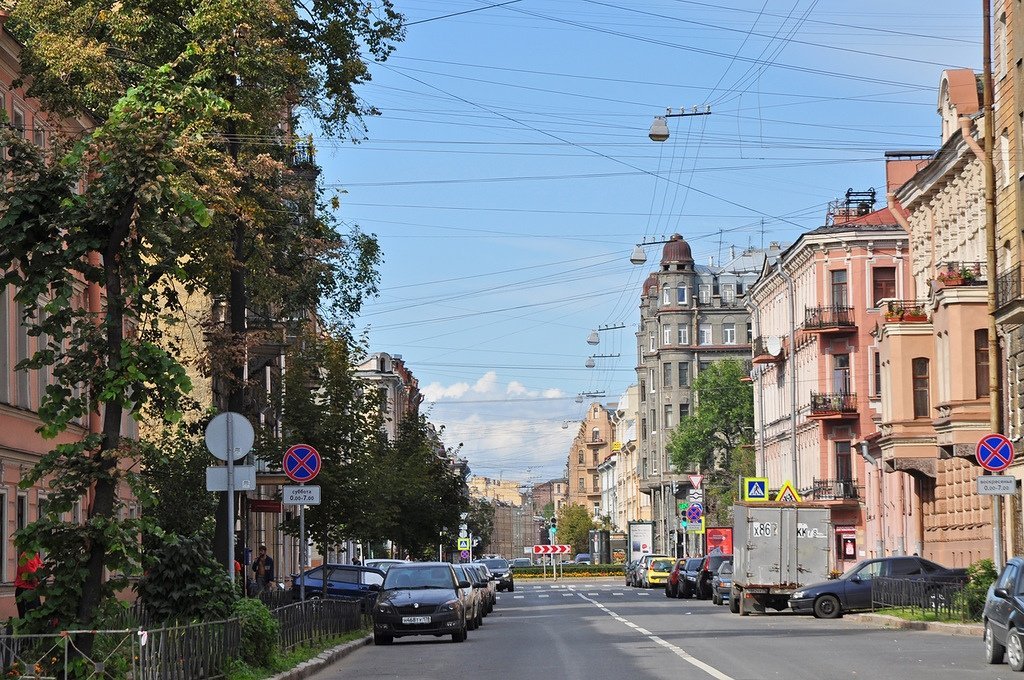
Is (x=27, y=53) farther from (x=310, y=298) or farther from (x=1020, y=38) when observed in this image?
(x=1020, y=38)

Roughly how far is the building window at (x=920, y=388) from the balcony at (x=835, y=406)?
21.4m

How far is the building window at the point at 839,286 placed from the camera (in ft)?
246

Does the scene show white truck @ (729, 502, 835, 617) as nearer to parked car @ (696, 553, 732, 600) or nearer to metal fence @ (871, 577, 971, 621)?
metal fence @ (871, 577, 971, 621)

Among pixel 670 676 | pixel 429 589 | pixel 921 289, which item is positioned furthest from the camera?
pixel 921 289

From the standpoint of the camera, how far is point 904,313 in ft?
172

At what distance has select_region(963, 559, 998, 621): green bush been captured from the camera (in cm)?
3031

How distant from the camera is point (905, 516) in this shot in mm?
56938

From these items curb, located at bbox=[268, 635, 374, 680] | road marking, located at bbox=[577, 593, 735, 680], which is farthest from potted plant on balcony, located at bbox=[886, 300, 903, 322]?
curb, located at bbox=[268, 635, 374, 680]

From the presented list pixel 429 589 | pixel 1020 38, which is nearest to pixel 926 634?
pixel 429 589

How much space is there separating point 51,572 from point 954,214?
38.9 meters

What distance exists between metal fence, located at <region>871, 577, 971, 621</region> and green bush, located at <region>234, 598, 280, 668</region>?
15075 millimetres

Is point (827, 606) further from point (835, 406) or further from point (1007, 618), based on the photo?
point (835, 406)

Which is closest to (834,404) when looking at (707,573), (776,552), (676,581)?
(676,581)

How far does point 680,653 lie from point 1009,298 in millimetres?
19008
